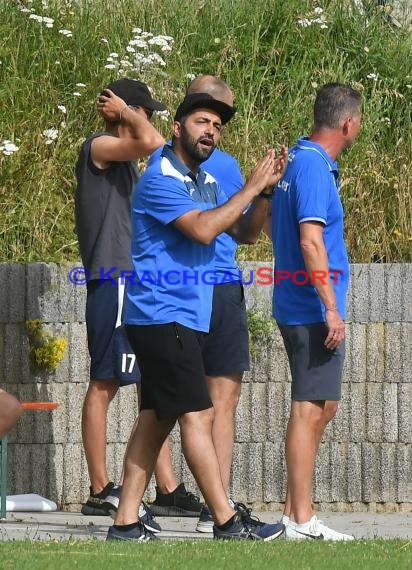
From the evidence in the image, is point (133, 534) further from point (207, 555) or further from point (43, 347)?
point (43, 347)

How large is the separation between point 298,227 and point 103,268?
118 cm

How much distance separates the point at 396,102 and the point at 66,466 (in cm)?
439


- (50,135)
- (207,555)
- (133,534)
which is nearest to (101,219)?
(133,534)

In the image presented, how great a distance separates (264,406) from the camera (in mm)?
8094

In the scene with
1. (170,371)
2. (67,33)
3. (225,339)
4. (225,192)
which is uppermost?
(67,33)

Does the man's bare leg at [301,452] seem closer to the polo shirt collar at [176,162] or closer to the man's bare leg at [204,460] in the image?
the man's bare leg at [204,460]

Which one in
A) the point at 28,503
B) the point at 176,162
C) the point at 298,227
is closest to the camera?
the point at 176,162

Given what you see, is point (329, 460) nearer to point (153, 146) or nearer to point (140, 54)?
point (153, 146)

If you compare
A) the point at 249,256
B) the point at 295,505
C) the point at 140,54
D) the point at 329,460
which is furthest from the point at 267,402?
the point at 140,54

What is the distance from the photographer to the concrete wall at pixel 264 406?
7930mm

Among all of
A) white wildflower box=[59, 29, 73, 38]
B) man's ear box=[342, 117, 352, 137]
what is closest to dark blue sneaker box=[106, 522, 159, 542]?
man's ear box=[342, 117, 352, 137]

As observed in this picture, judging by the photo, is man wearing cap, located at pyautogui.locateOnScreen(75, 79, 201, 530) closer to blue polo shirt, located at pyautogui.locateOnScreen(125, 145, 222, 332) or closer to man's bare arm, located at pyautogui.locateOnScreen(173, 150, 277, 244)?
blue polo shirt, located at pyautogui.locateOnScreen(125, 145, 222, 332)

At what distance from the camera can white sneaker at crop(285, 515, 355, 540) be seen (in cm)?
625

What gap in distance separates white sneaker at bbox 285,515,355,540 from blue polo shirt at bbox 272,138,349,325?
93cm
